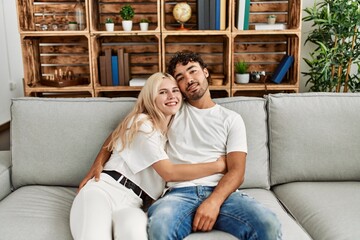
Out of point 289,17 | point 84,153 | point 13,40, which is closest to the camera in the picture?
point 84,153

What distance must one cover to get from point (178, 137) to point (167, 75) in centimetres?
30

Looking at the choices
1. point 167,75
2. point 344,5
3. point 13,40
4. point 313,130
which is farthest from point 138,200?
point 13,40

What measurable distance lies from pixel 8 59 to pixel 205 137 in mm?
2603

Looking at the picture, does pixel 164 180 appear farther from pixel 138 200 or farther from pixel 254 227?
pixel 254 227

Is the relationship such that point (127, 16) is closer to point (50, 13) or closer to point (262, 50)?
point (50, 13)

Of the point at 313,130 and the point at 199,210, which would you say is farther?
the point at 313,130

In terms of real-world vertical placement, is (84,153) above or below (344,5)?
below

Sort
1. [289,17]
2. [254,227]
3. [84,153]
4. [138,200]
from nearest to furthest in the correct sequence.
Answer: [254,227], [138,200], [84,153], [289,17]

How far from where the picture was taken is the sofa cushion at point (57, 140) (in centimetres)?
188

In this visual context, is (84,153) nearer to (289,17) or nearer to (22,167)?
(22,167)

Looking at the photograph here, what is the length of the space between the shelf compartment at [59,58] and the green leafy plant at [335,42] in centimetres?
171

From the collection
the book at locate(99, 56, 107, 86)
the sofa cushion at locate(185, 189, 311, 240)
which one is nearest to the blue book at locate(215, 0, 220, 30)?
the book at locate(99, 56, 107, 86)

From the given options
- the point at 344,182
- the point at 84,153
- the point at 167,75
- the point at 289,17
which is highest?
the point at 289,17

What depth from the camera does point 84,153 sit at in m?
1.88
